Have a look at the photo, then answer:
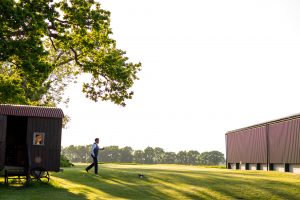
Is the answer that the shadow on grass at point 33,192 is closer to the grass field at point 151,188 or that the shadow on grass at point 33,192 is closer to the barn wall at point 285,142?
the grass field at point 151,188

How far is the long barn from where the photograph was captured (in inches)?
1483

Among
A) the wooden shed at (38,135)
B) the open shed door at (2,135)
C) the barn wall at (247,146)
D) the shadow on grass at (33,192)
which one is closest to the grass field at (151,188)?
the shadow on grass at (33,192)

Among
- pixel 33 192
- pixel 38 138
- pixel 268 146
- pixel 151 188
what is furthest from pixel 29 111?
pixel 268 146

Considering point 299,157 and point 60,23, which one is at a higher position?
point 60,23

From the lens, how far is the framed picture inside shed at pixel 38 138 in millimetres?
23547

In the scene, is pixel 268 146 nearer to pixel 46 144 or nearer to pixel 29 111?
pixel 46 144

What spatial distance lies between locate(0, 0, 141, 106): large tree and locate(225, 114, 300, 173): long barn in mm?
15761

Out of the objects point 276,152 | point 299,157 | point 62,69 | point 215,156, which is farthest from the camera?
point 215,156

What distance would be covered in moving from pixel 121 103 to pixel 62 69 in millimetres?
14355

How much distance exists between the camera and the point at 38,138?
23625mm

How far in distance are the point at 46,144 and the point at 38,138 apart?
1.86 ft

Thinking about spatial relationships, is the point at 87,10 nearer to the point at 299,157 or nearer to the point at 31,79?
the point at 31,79

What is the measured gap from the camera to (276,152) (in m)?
41.5

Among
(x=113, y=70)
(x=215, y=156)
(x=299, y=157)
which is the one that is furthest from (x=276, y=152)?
(x=215, y=156)
